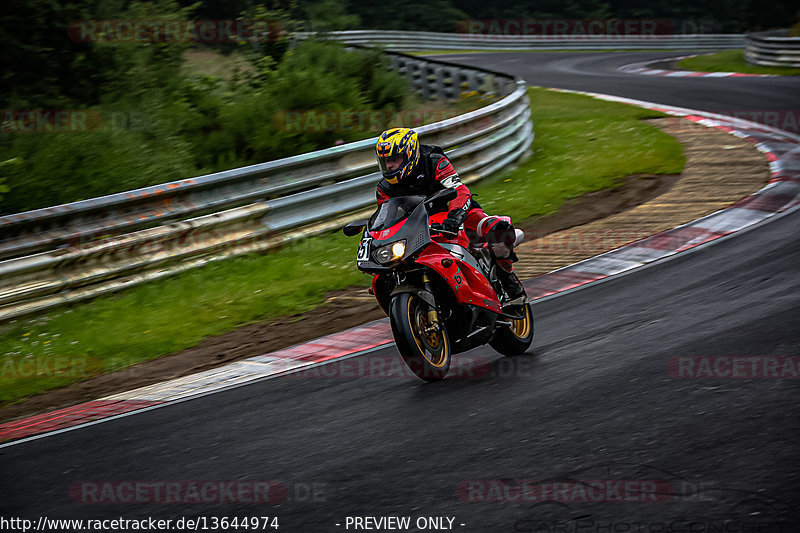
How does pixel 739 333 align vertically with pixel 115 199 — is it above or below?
below

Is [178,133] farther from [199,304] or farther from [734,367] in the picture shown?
[734,367]

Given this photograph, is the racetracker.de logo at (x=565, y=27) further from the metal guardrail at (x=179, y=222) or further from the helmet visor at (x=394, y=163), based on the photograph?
the helmet visor at (x=394, y=163)

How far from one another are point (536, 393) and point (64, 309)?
572cm

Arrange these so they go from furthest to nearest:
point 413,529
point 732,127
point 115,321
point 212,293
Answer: point 732,127
point 212,293
point 115,321
point 413,529


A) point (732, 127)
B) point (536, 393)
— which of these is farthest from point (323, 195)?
point (732, 127)

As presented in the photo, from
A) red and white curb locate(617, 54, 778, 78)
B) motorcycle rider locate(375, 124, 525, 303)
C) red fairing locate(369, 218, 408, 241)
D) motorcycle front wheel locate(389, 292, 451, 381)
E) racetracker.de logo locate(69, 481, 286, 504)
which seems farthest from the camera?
red and white curb locate(617, 54, 778, 78)

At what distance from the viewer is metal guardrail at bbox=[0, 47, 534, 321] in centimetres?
879

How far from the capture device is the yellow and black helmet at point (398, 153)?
20.4 feet

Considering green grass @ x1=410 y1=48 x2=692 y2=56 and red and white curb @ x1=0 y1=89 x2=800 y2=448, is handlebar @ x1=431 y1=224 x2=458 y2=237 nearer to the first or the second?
red and white curb @ x1=0 y1=89 x2=800 y2=448

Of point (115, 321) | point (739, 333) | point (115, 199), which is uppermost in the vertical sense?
point (115, 199)

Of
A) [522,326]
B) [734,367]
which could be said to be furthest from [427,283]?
[734,367]

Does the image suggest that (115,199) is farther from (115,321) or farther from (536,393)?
(536,393)

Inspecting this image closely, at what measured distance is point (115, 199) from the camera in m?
9.40

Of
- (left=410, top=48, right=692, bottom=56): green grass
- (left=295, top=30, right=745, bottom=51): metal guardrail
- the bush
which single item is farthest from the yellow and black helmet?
(left=410, top=48, right=692, bottom=56): green grass
